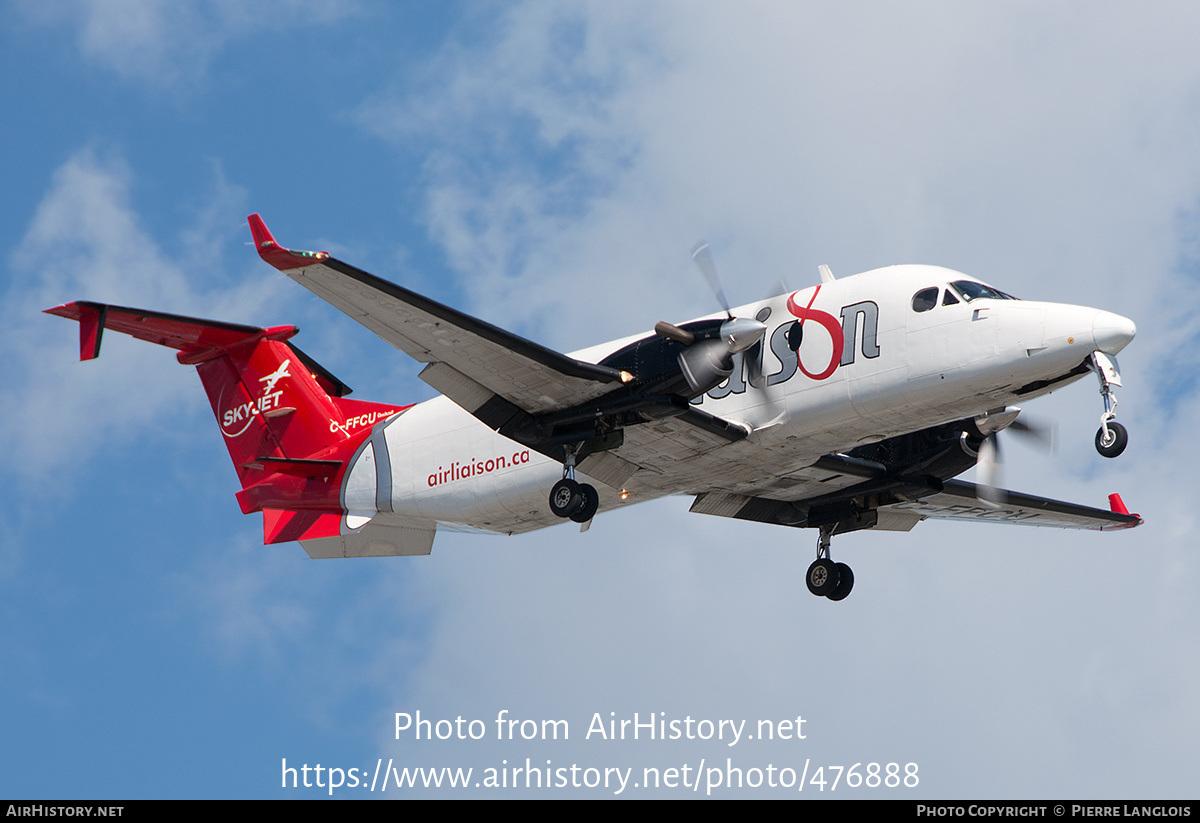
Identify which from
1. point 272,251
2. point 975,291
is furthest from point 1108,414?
point 272,251

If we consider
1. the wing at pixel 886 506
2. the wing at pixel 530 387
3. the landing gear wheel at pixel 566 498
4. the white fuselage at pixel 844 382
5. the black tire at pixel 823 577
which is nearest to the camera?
the white fuselage at pixel 844 382

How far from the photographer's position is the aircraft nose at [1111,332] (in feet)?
55.6

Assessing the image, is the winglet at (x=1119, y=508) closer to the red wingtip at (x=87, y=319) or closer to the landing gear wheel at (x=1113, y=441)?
the landing gear wheel at (x=1113, y=441)

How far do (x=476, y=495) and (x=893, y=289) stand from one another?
732 cm

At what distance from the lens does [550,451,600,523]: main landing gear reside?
1875 centimetres

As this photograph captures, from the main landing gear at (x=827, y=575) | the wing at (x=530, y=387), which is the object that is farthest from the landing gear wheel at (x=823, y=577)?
the wing at (x=530, y=387)

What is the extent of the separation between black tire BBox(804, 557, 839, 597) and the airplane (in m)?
0.04

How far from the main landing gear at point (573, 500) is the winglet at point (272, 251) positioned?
4.88 meters

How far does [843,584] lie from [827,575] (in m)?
0.32

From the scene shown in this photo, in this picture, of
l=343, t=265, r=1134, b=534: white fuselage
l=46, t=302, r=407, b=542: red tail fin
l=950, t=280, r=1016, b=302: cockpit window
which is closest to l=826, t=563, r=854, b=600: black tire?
l=343, t=265, r=1134, b=534: white fuselage

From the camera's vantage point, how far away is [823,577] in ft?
75.0
